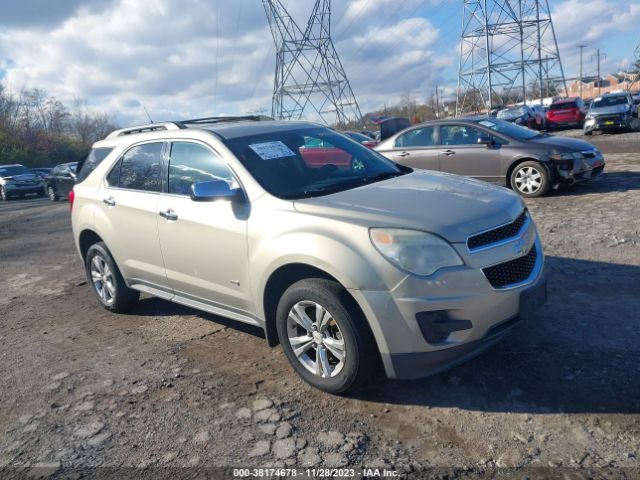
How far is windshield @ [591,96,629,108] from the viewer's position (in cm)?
2450

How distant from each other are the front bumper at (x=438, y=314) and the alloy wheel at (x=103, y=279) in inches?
129

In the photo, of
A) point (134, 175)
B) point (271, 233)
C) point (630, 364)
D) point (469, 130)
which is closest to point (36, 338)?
point (134, 175)

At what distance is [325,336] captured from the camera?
11.5 ft

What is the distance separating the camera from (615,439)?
285cm

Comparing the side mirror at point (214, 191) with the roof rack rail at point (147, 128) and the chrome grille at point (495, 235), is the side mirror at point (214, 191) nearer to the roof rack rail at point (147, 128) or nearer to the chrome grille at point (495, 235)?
the roof rack rail at point (147, 128)

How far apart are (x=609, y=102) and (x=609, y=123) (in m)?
2.86

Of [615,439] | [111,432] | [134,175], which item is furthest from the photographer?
[134,175]

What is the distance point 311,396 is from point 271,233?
1.10m

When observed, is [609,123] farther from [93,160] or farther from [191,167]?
[191,167]

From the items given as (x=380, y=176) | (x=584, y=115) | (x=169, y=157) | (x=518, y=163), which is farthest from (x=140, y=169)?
(x=584, y=115)

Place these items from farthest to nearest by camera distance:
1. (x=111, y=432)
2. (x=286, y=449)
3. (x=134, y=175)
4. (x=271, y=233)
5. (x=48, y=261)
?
(x=48, y=261) → (x=134, y=175) → (x=271, y=233) → (x=111, y=432) → (x=286, y=449)

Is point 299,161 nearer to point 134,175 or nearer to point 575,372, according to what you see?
point 134,175

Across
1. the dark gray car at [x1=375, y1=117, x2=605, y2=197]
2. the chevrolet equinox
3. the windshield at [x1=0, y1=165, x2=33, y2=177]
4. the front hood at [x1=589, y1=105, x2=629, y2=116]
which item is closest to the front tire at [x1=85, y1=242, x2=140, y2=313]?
the chevrolet equinox

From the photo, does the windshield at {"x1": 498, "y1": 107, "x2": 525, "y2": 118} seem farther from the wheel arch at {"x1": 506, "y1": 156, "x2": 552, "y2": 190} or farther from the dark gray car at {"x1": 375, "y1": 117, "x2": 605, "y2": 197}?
the wheel arch at {"x1": 506, "y1": 156, "x2": 552, "y2": 190}
